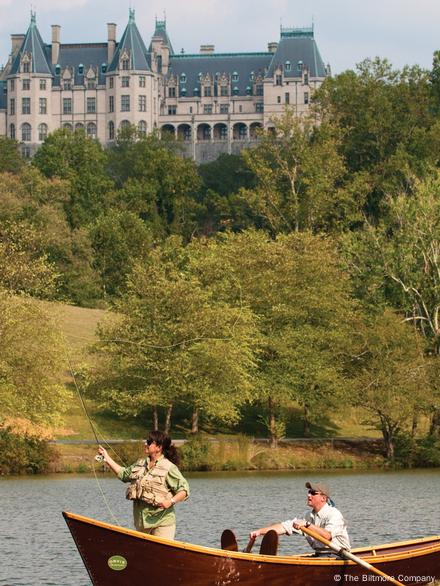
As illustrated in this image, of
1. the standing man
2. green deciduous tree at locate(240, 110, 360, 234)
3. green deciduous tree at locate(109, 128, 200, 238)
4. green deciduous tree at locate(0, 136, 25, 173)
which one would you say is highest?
green deciduous tree at locate(0, 136, 25, 173)

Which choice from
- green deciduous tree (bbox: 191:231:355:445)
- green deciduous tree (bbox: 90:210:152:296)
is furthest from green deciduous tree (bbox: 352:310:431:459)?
green deciduous tree (bbox: 90:210:152:296)

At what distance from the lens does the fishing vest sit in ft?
71.7

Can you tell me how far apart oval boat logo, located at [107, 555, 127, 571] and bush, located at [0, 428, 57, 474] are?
104 ft

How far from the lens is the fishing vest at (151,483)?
21844 mm

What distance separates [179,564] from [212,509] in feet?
61.1

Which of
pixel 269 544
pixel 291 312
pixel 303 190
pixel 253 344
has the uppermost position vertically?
pixel 303 190

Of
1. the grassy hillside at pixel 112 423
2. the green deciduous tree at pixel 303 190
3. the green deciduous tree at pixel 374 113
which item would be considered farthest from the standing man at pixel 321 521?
the green deciduous tree at pixel 374 113

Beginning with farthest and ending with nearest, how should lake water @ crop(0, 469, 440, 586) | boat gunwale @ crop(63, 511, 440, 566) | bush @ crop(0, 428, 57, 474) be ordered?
1. bush @ crop(0, 428, 57, 474)
2. lake water @ crop(0, 469, 440, 586)
3. boat gunwale @ crop(63, 511, 440, 566)

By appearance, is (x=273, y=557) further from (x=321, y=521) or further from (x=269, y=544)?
(x=321, y=521)

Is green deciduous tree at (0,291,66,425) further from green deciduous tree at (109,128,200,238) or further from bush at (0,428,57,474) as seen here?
green deciduous tree at (109,128,200,238)

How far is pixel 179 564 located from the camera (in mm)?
22062

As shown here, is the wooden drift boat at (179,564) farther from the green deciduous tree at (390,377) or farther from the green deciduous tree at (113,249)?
the green deciduous tree at (113,249)

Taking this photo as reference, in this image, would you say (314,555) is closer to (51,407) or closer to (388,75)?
(51,407)

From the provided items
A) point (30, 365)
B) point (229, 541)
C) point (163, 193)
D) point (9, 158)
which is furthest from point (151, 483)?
point (9, 158)
